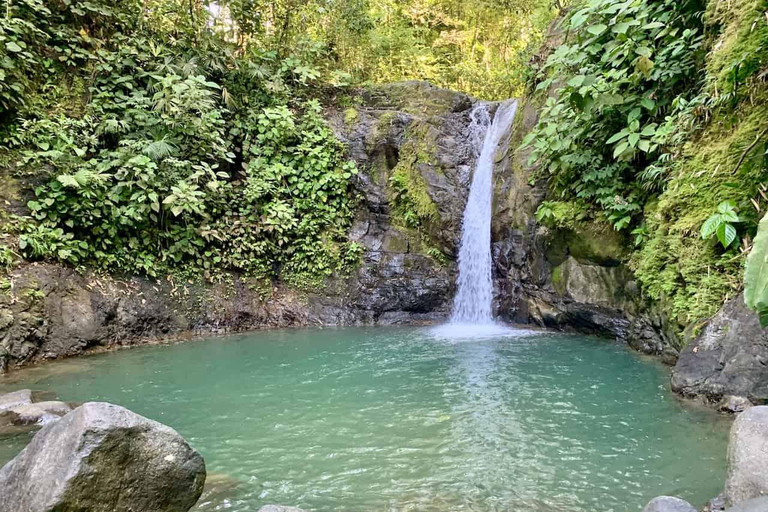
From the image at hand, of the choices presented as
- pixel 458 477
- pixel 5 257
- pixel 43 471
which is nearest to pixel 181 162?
pixel 5 257

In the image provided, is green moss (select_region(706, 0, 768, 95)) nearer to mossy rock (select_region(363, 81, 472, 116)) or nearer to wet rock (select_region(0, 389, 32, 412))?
mossy rock (select_region(363, 81, 472, 116))

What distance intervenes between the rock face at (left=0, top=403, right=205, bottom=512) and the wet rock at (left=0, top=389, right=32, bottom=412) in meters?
2.06

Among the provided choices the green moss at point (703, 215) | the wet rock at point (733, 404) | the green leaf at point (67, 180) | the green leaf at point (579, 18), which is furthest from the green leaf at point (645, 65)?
the green leaf at point (67, 180)

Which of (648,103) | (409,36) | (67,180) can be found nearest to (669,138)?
(648,103)

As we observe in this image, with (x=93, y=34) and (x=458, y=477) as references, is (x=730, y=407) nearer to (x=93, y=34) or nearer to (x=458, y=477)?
(x=458, y=477)

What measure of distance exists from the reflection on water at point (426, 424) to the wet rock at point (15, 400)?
46 centimetres

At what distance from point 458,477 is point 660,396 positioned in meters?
2.63

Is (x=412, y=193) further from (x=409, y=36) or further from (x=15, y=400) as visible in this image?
(x=15, y=400)

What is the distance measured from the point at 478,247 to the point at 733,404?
19.8 ft

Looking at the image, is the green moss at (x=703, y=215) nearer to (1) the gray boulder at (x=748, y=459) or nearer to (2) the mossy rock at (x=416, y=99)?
(1) the gray boulder at (x=748, y=459)

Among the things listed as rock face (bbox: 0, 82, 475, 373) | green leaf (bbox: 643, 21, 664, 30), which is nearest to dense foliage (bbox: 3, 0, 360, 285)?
rock face (bbox: 0, 82, 475, 373)

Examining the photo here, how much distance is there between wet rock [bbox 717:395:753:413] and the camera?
12.4 ft

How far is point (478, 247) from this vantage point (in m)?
9.63

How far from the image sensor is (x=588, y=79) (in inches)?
244
